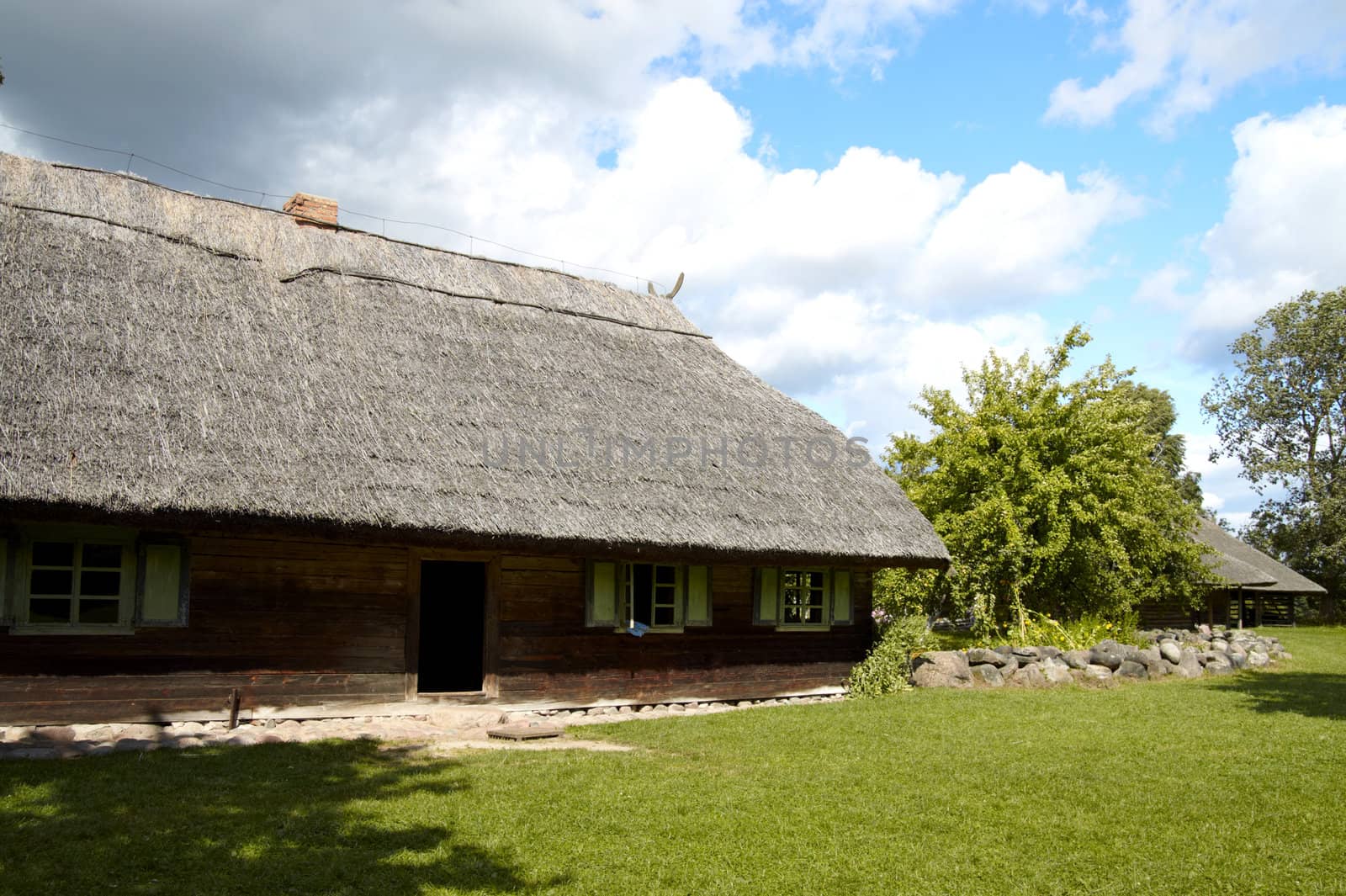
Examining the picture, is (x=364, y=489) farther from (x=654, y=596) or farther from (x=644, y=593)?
(x=654, y=596)

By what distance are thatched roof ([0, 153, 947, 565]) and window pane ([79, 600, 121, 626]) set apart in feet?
5.29

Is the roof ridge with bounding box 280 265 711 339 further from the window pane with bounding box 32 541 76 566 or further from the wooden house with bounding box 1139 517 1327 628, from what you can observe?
the wooden house with bounding box 1139 517 1327 628

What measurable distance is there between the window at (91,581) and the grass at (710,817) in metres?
A: 1.83

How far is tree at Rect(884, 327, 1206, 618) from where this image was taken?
18.1 m

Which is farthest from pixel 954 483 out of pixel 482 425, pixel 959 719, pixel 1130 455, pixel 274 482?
pixel 274 482

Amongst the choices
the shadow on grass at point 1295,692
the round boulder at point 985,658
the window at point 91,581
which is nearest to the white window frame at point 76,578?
the window at point 91,581

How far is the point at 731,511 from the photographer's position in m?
12.6

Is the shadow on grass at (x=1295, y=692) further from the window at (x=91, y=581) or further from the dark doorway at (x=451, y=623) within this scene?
the window at (x=91, y=581)

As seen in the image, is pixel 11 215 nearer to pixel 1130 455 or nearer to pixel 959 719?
pixel 959 719

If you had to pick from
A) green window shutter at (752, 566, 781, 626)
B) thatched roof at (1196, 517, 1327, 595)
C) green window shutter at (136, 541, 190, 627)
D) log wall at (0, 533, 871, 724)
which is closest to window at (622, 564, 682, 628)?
log wall at (0, 533, 871, 724)

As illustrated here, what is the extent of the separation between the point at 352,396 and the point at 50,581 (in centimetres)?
338

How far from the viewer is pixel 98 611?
9.80 metres

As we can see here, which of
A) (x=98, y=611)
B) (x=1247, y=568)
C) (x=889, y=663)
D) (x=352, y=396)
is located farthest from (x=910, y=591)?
(x=1247, y=568)

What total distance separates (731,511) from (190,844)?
7.60 meters
